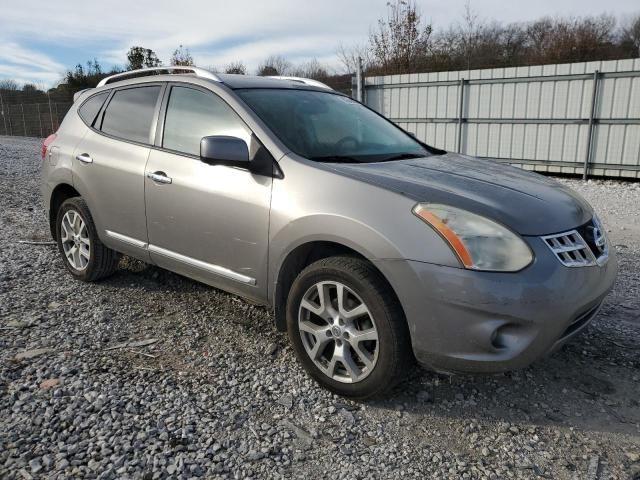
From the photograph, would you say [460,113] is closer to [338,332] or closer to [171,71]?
[171,71]

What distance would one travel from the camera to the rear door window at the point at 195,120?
330cm

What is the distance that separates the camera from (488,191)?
272 cm

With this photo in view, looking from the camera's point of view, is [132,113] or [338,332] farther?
[132,113]

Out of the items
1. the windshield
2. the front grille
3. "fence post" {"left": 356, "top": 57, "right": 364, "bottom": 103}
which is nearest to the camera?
the front grille

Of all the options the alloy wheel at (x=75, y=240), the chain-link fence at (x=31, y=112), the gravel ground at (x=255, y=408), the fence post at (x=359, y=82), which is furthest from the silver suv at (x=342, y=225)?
the chain-link fence at (x=31, y=112)

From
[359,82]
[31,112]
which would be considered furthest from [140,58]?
[359,82]

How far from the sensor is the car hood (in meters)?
2.50

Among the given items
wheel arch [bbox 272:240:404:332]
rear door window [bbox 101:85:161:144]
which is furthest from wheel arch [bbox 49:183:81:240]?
wheel arch [bbox 272:240:404:332]

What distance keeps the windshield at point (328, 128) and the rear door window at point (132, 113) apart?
0.85m

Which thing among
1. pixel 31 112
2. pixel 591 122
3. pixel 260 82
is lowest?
pixel 591 122

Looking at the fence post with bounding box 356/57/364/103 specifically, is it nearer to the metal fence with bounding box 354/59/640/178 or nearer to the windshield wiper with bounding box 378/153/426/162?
the metal fence with bounding box 354/59/640/178

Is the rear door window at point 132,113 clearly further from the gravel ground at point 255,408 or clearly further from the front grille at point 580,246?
the front grille at point 580,246

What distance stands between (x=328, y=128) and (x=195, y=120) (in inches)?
35.4

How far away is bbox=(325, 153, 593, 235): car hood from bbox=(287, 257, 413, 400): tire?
475 mm
